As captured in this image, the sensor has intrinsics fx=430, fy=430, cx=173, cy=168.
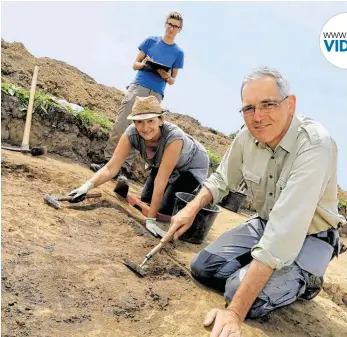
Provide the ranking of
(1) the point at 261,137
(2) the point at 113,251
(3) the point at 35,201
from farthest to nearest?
1. (3) the point at 35,201
2. (2) the point at 113,251
3. (1) the point at 261,137

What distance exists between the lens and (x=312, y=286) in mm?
2945

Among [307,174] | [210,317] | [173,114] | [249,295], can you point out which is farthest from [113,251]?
[173,114]

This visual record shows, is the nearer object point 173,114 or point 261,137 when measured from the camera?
point 261,137

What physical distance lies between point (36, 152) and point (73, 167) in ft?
1.71

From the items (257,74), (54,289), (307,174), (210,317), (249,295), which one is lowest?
(54,289)

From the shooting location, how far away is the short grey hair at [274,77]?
8.07ft

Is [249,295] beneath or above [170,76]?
beneath

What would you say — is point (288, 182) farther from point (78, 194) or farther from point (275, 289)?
point (78, 194)

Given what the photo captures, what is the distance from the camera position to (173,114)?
1519cm

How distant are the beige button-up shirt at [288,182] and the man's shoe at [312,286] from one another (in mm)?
339

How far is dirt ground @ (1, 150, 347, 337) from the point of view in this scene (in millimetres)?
2221

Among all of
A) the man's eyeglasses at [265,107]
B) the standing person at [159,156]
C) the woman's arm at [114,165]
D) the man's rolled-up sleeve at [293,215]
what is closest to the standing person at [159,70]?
the standing person at [159,156]

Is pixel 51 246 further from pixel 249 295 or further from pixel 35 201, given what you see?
pixel 249 295

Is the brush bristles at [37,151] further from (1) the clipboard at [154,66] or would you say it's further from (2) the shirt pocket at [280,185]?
(2) the shirt pocket at [280,185]
